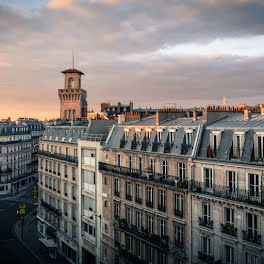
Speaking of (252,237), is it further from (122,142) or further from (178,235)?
(122,142)

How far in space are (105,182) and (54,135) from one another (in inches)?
705

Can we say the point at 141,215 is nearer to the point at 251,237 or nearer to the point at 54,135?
the point at 251,237

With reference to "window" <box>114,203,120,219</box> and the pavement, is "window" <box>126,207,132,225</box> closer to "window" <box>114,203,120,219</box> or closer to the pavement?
"window" <box>114,203,120,219</box>

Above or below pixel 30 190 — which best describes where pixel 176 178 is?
above

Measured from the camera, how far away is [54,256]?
145ft

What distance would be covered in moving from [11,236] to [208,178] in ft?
136

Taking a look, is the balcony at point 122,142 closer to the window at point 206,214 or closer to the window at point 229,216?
the window at point 206,214

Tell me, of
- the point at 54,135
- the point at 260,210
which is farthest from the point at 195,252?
the point at 54,135

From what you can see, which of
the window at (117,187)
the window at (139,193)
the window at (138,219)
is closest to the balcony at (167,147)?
the window at (139,193)

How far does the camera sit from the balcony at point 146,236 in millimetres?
26844

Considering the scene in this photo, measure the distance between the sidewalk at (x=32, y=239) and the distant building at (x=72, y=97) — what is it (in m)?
54.1

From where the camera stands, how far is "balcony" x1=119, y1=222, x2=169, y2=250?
88.1 ft

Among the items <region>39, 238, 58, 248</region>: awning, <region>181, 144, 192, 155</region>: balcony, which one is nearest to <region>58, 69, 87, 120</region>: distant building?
<region>39, 238, 58, 248</region>: awning

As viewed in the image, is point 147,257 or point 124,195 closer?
point 147,257
